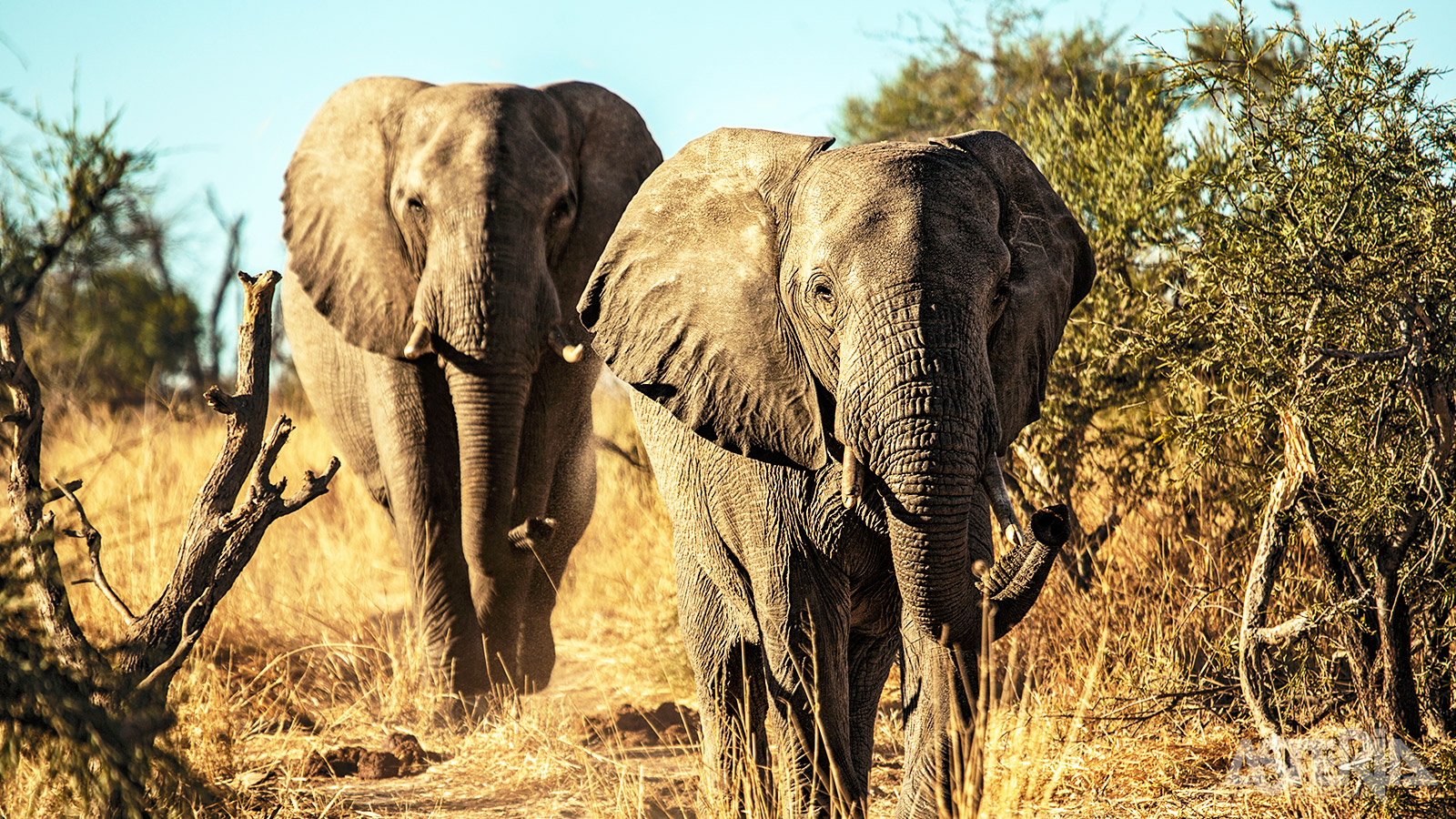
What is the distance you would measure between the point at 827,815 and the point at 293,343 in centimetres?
448

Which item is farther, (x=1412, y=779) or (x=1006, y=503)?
(x=1412, y=779)

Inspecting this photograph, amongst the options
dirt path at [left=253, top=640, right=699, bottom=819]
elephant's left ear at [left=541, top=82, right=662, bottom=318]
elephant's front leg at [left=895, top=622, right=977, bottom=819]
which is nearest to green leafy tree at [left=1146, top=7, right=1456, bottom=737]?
elephant's front leg at [left=895, top=622, right=977, bottom=819]

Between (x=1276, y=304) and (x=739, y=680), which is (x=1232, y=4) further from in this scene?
(x=739, y=680)

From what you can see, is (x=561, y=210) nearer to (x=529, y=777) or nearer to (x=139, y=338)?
(x=529, y=777)

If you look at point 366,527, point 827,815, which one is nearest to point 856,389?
point 827,815

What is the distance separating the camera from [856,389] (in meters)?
3.08

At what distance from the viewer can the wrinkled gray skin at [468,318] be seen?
224 inches

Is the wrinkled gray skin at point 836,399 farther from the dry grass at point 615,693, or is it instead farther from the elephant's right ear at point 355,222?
the elephant's right ear at point 355,222

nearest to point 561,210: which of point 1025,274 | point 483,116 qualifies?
point 483,116

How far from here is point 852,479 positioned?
318cm

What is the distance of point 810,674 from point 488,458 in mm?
2545

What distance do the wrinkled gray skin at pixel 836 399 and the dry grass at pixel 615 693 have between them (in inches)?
16.5

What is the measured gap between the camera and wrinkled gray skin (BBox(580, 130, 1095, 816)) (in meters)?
3.07

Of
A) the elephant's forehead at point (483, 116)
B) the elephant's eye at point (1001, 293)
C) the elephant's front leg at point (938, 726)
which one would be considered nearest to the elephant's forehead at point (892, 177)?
the elephant's eye at point (1001, 293)
